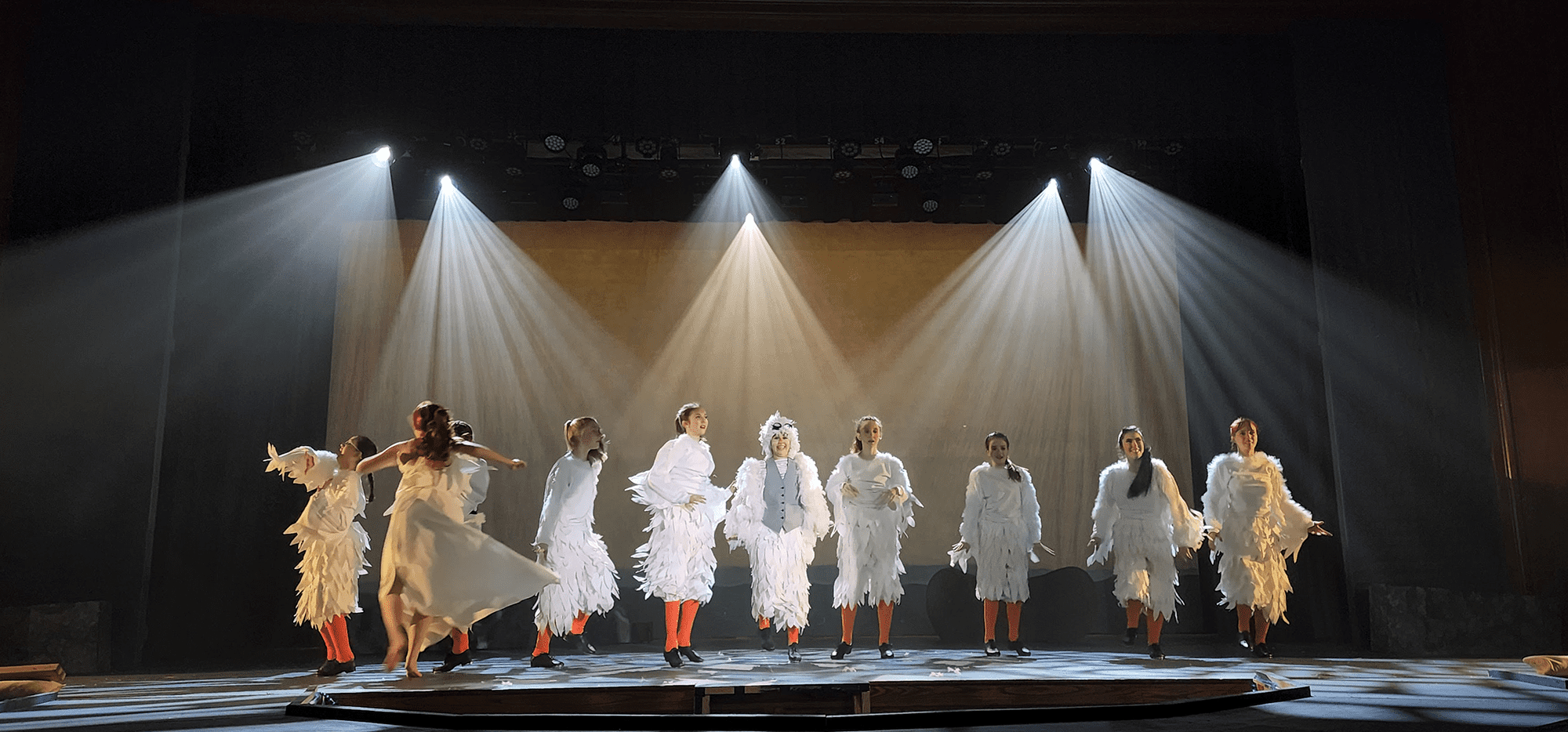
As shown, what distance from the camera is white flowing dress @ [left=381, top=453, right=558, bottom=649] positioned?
5.26m

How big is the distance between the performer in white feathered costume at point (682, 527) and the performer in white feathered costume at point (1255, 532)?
12.0 feet

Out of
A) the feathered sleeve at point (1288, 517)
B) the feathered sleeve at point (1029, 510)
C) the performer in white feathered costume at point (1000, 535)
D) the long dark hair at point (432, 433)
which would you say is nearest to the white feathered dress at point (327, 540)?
the long dark hair at point (432, 433)

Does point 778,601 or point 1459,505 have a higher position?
point 1459,505

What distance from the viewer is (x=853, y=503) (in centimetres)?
723

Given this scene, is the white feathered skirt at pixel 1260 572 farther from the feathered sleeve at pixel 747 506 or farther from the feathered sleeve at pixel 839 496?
the feathered sleeve at pixel 747 506

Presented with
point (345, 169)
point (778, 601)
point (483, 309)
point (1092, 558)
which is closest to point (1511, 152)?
point (1092, 558)

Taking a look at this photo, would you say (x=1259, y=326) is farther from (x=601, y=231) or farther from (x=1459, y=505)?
(x=601, y=231)

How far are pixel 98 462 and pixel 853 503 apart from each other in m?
5.60

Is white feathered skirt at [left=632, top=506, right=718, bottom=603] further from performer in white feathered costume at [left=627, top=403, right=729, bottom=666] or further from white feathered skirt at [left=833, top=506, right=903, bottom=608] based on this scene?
white feathered skirt at [left=833, top=506, right=903, bottom=608]

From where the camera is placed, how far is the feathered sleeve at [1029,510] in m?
7.47

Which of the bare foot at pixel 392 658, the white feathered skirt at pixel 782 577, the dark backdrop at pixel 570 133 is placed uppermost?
the dark backdrop at pixel 570 133

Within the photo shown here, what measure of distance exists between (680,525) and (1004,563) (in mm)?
2424

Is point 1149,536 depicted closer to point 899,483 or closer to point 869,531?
point 899,483

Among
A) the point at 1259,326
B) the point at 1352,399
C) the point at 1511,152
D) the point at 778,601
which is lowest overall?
the point at 778,601
